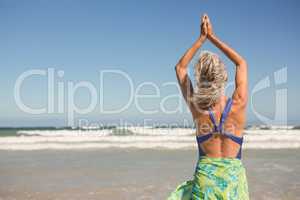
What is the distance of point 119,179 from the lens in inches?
319

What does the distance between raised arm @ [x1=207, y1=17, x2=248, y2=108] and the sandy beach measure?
448 cm

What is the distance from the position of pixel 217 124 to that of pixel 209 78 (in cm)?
29

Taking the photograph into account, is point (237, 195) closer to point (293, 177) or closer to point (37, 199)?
point (37, 199)

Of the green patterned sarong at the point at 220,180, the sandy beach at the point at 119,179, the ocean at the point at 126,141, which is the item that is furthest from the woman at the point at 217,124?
the ocean at the point at 126,141

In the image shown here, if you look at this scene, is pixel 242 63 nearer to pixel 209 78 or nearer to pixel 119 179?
pixel 209 78

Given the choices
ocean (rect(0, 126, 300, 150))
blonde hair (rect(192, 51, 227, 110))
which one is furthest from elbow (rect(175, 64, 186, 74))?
ocean (rect(0, 126, 300, 150))

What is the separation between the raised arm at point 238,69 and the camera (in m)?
2.26

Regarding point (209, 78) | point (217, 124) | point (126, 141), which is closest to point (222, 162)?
point (217, 124)

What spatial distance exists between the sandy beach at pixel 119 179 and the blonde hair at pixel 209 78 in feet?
14.8

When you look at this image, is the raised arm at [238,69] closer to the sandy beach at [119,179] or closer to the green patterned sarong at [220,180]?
the green patterned sarong at [220,180]

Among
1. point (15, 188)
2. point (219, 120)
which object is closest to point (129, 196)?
point (15, 188)

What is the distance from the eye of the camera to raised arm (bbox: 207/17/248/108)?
226cm

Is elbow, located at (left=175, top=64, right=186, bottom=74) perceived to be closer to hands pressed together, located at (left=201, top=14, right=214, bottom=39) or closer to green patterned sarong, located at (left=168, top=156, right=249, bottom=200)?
hands pressed together, located at (left=201, top=14, right=214, bottom=39)

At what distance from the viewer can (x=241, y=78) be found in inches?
90.8
